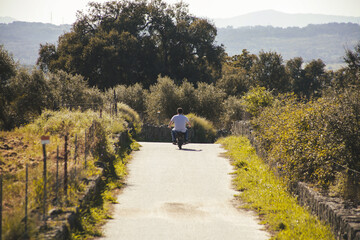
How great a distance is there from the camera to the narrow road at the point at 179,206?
7383 millimetres

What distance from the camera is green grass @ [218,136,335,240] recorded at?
726cm

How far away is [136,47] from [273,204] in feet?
150

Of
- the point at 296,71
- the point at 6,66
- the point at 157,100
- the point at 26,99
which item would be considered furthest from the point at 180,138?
the point at 296,71

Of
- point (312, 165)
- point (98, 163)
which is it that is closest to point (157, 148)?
point (98, 163)

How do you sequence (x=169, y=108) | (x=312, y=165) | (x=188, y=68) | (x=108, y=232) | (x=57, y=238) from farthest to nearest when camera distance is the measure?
(x=188, y=68)
(x=169, y=108)
(x=312, y=165)
(x=108, y=232)
(x=57, y=238)

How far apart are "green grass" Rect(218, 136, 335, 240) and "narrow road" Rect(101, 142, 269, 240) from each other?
288 millimetres

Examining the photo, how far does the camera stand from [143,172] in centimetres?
1291

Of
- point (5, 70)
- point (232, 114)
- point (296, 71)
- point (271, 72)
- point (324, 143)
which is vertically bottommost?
point (232, 114)

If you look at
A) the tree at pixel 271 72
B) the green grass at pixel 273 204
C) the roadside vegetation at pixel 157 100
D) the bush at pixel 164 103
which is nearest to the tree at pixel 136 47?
the roadside vegetation at pixel 157 100

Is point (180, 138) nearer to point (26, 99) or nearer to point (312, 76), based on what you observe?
point (26, 99)

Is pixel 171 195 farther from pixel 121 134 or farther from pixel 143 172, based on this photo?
pixel 121 134

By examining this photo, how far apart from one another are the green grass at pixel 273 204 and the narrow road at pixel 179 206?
0.29 m

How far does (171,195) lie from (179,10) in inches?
2044

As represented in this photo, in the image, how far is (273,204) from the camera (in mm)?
9047
